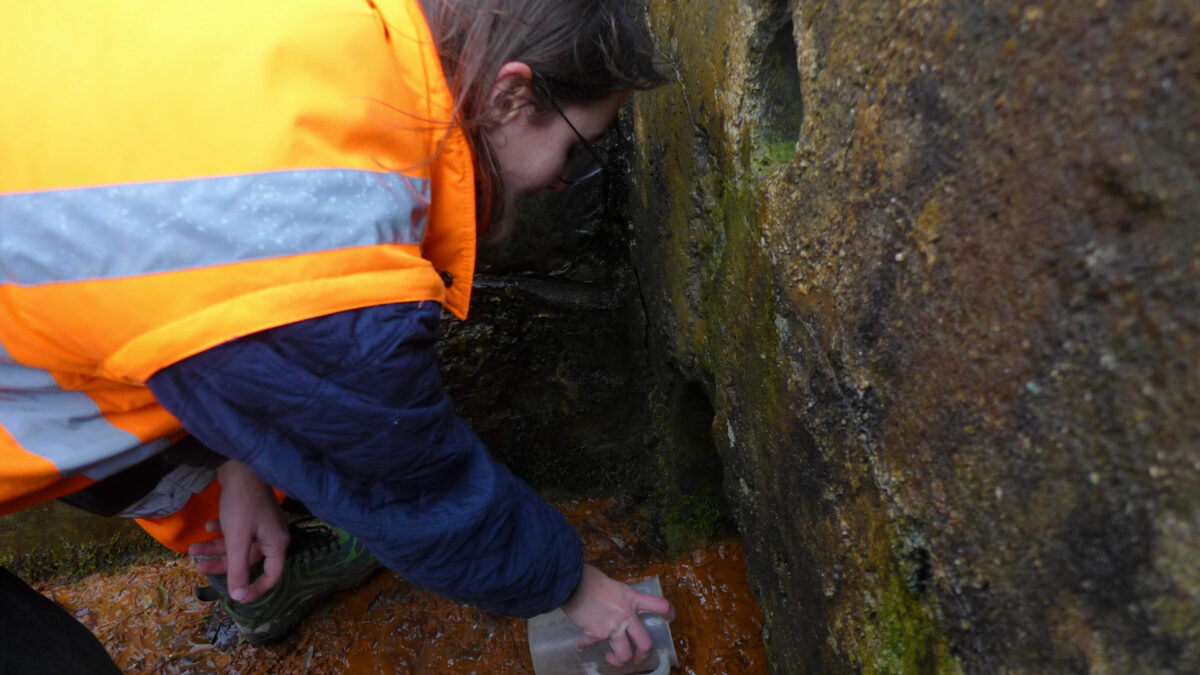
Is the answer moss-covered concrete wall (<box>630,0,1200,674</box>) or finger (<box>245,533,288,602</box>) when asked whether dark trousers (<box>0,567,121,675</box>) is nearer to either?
finger (<box>245,533,288,602</box>)

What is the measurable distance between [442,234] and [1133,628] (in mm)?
880

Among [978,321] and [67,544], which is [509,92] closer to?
[978,321]

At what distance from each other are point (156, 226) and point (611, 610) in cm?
94

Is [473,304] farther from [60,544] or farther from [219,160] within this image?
[60,544]

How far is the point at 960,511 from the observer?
683mm

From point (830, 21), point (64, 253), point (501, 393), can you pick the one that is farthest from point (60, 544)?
point (830, 21)

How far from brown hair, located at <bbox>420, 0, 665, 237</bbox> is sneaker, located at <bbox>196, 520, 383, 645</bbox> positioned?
1.32 m

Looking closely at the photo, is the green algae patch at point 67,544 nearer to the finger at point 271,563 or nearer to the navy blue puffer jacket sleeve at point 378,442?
the finger at point 271,563

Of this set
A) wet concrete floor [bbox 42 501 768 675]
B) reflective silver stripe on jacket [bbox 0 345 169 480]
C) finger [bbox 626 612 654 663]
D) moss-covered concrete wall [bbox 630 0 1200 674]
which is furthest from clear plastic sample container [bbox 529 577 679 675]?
reflective silver stripe on jacket [bbox 0 345 169 480]

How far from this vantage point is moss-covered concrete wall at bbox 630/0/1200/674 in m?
0.47

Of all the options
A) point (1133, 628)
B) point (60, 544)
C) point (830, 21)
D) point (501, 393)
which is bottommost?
point (60, 544)

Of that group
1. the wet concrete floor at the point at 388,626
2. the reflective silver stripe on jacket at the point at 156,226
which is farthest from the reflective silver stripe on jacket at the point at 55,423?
the wet concrete floor at the point at 388,626

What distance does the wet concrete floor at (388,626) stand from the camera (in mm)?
1881

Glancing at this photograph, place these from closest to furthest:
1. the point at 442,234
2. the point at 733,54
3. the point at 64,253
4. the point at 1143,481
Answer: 1. the point at 1143,481
2. the point at 64,253
3. the point at 442,234
4. the point at 733,54
